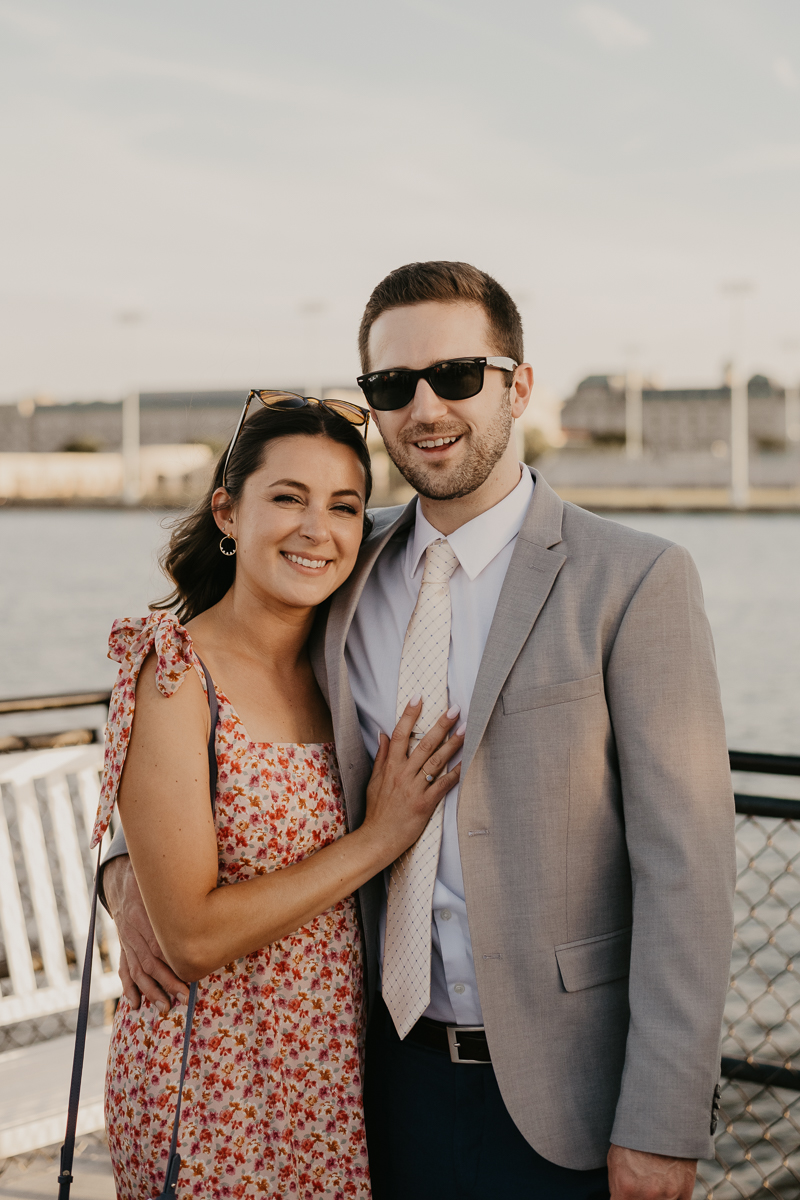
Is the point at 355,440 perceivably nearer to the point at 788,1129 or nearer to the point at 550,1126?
the point at 550,1126

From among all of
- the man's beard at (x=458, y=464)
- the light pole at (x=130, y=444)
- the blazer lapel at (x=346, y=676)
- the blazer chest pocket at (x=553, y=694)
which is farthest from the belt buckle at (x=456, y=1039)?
the light pole at (x=130, y=444)

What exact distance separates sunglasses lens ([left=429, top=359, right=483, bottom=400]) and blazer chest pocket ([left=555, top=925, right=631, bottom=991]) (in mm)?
1047

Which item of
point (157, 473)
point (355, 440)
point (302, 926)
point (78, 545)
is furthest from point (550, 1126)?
point (157, 473)

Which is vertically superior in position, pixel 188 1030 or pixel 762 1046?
pixel 188 1030

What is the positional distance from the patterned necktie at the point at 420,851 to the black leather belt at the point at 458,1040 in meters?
0.04

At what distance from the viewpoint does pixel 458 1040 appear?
6.64ft

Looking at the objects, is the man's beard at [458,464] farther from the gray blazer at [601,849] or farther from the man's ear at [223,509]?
the man's ear at [223,509]

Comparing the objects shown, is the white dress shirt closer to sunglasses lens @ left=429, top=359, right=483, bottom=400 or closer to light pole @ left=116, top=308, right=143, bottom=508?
sunglasses lens @ left=429, top=359, right=483, bottom=400

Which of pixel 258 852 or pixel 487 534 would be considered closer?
pixel 258 852

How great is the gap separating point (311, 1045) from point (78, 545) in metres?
61.2

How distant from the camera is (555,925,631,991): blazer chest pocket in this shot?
193 cm

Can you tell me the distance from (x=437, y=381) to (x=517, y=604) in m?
0.47

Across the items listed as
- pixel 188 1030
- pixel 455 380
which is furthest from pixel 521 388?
pixel 188 1030

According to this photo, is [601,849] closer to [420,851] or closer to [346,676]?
[420,851]
